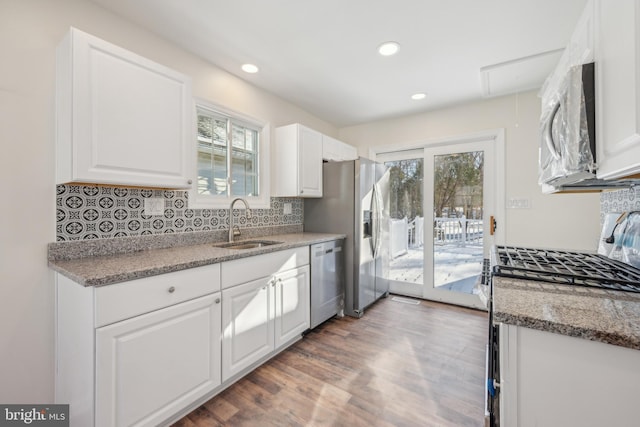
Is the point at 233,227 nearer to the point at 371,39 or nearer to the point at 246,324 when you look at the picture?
the point at 246,324

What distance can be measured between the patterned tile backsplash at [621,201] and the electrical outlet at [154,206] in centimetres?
291

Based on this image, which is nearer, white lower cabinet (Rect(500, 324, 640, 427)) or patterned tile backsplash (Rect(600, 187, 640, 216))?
white lower cabinet (Rect(500, 324, 640, 427))

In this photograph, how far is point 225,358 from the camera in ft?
5.49

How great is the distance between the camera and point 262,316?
1944mm

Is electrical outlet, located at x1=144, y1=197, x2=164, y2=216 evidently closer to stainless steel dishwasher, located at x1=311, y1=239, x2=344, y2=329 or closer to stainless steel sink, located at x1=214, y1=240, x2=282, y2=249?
stainless steel sink, located at x1=214, y1=240, x2=282, y2=249

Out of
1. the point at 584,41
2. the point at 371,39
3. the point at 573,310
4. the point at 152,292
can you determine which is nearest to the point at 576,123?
the point at 584,41

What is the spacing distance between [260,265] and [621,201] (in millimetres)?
2436

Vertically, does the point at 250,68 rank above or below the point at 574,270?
above

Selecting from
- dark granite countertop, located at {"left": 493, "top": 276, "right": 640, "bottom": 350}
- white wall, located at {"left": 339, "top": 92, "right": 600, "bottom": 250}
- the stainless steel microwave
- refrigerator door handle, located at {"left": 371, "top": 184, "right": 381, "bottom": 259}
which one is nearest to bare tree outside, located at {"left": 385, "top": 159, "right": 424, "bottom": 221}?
white wall, located at {"left": 339, "top": 92, "right": 600, "bottom": 250}

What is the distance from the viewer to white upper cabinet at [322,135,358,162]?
320 cm

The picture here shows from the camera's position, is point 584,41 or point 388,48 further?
point 388,48

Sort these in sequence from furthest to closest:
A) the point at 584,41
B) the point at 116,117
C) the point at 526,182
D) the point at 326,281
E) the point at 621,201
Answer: the point at 526,182 → the point at 326,281 → the point at 621,201 → the point at 116,117 → the point at 584,41

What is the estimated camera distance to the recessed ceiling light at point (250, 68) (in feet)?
7.68

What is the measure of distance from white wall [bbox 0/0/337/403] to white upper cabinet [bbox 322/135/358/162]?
2236 mm
